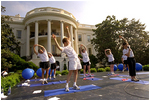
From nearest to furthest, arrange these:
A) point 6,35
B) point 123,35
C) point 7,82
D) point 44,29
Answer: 1. point 7,82
2. point 6,35
3. point 123,35
4. point 44,29

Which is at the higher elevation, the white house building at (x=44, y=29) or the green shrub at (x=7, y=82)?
the white house building at (x=44, y=29)

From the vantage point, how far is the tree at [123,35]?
15484mm

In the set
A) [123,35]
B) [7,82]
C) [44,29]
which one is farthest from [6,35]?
[123,35]

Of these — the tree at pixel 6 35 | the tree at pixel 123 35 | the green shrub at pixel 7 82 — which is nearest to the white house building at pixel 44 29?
the tree at pixel 6 35

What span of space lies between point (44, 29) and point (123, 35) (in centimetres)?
1490

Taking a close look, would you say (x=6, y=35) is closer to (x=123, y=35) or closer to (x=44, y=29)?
(x=44, y=29)

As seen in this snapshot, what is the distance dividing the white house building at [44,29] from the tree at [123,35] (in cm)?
589

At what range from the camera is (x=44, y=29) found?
19.8 m

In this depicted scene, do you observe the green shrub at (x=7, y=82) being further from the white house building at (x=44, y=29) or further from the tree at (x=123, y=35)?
the tree at (x=123, y=35)

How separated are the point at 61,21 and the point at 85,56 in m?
12.8

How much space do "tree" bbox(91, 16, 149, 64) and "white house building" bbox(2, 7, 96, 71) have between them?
589cm

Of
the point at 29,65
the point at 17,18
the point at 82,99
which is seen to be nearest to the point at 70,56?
the point at 82,99

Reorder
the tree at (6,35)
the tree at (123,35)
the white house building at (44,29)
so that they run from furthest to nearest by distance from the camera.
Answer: the white house building at (44,29), the tree at (123,35), the tree at (6,35)

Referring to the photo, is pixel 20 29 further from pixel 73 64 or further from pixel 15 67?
pixel 73 64
